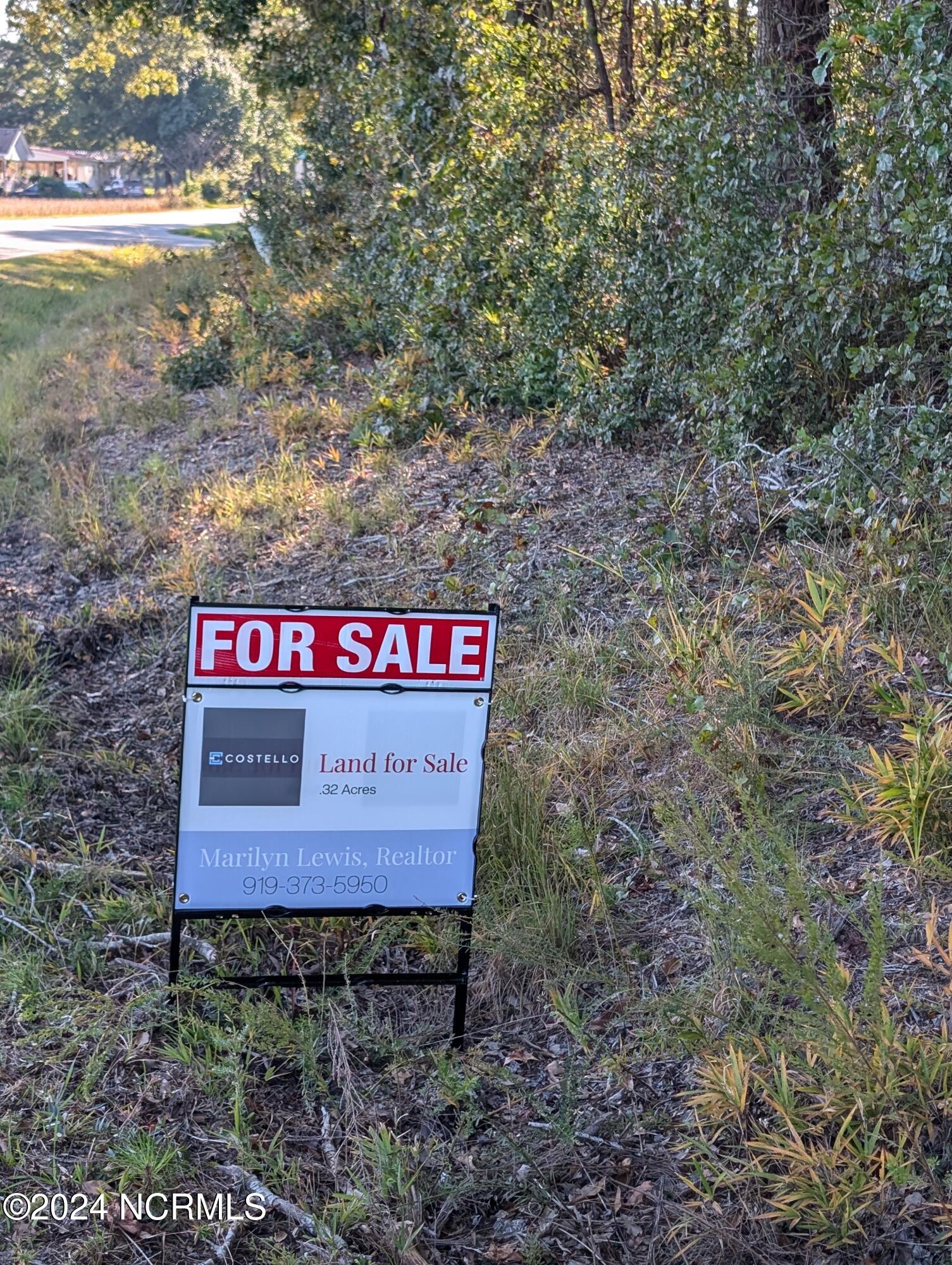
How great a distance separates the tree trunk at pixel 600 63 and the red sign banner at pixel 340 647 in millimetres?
5906

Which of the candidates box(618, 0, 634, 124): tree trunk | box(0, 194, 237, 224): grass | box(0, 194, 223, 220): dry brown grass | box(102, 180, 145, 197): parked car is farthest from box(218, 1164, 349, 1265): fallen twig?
box(102, 180, 145, 197): parked car

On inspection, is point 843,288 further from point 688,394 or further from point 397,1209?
point 397,1209

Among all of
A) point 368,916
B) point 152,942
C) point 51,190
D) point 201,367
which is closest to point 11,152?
point 51,190

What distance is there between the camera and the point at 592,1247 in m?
2.61

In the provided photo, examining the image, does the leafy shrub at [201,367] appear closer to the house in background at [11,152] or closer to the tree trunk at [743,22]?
the tree trunk at [743,22]

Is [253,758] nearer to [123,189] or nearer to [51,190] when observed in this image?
[51,190]

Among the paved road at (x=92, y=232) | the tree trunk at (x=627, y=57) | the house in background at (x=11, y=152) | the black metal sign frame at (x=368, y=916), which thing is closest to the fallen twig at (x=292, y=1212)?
the black metal sign frame at (x=368, y=916)

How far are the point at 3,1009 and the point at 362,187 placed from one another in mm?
9333

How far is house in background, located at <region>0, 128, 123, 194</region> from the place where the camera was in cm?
7125

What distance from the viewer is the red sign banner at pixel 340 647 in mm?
3088

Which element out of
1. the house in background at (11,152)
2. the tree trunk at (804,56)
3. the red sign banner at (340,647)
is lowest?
the red sign banner at (340,647)

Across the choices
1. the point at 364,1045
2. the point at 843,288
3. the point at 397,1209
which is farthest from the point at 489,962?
the point at 843,288

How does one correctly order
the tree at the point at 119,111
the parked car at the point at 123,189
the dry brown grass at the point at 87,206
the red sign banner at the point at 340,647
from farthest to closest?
the parked car at the point at 123,189 → the tree at the point at 119,111 → the dry brown grass at the point at 87,206 → the red sign banner at the point at 340,647

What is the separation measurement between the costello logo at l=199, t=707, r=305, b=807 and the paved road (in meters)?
21.1
